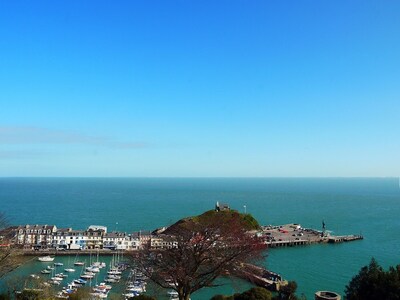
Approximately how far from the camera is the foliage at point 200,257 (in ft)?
43.1

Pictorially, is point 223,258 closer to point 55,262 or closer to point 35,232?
point 55,262

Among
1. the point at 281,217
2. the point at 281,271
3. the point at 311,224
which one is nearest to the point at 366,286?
the point at 281,271

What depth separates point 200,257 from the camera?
13.2m

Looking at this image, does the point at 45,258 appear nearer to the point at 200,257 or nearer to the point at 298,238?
the point at 298,238

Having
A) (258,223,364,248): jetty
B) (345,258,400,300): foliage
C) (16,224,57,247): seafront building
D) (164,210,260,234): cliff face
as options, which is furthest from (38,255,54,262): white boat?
(345,258,400,300): foliage

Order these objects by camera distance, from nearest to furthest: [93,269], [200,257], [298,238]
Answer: [200,257] < [93,269] < [298,238]

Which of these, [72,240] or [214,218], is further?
[72,240]

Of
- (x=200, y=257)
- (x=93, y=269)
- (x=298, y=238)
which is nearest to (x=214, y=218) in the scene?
(x=200, y=257)

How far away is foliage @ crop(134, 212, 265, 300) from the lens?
13141 mm

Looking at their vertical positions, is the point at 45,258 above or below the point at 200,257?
below

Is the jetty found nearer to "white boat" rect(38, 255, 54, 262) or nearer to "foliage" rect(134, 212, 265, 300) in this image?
"white boat" rect(38, 255, 54, 262)

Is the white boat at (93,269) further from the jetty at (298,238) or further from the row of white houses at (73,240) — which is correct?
the jetty at (298,238)

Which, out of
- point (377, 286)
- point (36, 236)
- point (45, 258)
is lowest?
point (45, 258)

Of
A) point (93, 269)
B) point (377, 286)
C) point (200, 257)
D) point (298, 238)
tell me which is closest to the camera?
point (200, 257)
